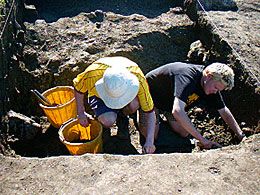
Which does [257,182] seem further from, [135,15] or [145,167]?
[135,15]

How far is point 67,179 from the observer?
301 centimetres

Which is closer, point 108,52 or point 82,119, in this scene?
point 82,119

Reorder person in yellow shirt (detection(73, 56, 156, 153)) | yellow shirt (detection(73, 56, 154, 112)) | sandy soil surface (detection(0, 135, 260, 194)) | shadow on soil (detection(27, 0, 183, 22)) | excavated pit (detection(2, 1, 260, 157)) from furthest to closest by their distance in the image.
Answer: shadow on soil (detection(27, 0, 183, 22)) < excavated pit (detection(2, 1, 260, 157)) < yellow shirt (detection(73, 56, 154, 112)) < person in yellow shirt (detection(73, 56, 156, 153)) < sandy soil surface (detection(0, 135, 260, 194))

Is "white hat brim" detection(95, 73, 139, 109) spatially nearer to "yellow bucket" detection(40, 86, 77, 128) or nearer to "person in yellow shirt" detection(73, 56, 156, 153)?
"person in yellow shirt" detection(73, 56, 156, 153)

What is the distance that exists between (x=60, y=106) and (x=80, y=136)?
338 mm

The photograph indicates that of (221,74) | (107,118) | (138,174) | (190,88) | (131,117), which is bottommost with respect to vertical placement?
(131,117)

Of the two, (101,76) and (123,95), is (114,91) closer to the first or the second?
(123,95)

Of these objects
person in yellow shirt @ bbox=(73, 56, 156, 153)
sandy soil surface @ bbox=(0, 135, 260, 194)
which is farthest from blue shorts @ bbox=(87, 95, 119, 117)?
sandy soil surface @ bbox=(0, 135, 260, 194)

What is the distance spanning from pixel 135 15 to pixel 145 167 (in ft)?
9.81

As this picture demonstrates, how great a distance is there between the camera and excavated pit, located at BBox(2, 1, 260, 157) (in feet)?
13.8

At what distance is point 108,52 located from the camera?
4.95m

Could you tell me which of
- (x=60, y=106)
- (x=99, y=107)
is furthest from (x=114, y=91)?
(x=60, y=106)

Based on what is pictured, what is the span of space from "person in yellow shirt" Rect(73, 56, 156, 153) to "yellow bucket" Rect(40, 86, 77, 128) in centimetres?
36

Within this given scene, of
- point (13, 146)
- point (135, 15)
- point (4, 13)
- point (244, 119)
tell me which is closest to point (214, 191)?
point (244, 119)
